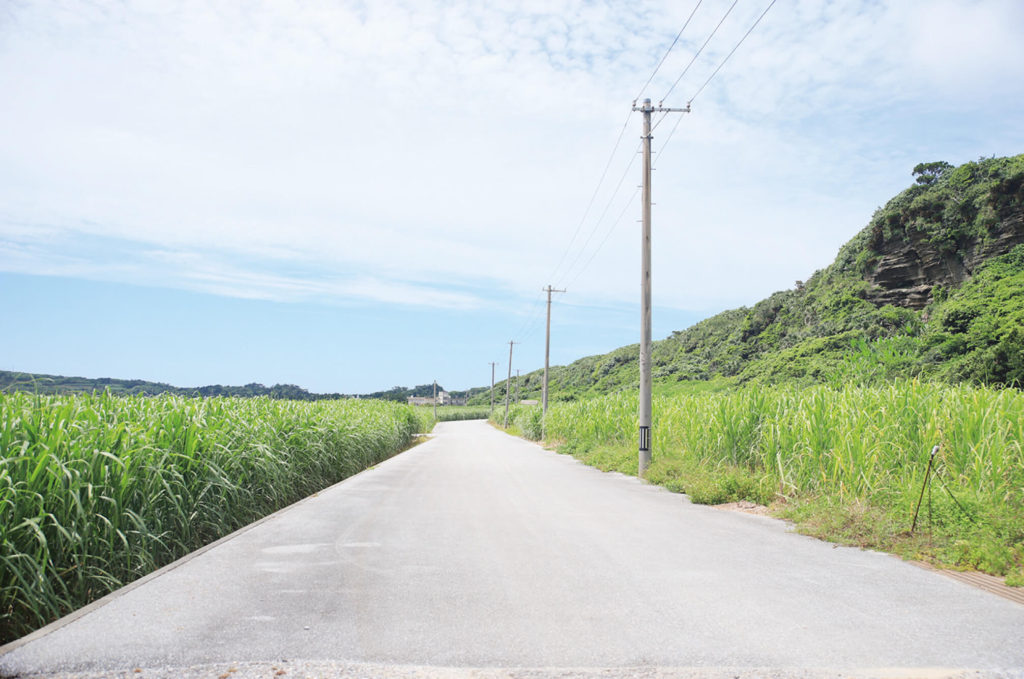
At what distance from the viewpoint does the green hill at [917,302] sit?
24141 mm

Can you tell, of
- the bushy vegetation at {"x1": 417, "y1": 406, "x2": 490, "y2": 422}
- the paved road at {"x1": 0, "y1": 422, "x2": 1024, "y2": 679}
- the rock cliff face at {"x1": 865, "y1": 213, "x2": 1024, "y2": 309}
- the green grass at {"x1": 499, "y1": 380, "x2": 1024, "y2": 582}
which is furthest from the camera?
the bushy vegetation at {"x1": 417, "y1": 406, "x2": 490, "y2": 422}

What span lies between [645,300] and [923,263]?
29.6m

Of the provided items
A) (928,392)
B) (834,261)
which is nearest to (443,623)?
(928,392)

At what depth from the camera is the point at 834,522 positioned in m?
7.46

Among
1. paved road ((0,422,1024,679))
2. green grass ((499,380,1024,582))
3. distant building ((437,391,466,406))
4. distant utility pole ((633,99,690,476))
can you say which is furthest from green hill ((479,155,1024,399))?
distant building ((437,391,466,406))

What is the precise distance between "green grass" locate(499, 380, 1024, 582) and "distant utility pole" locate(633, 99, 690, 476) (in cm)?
138

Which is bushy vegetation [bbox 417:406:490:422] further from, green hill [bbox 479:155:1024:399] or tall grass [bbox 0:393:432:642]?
tall grass [bbox 0:393:432:642]

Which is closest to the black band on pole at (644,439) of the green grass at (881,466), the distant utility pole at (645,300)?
the distant utility pole at (645,300)

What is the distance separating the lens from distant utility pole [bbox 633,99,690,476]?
14609 mm

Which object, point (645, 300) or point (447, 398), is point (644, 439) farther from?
point (447, 398)

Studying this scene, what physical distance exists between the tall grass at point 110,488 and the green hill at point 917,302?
17611 mm

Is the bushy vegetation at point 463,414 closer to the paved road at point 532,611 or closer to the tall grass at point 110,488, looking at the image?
the tall grass at point 110,488

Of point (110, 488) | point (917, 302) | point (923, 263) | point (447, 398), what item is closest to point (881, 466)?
point (110, 488)

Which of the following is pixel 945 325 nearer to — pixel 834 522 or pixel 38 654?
pixel 834 522
